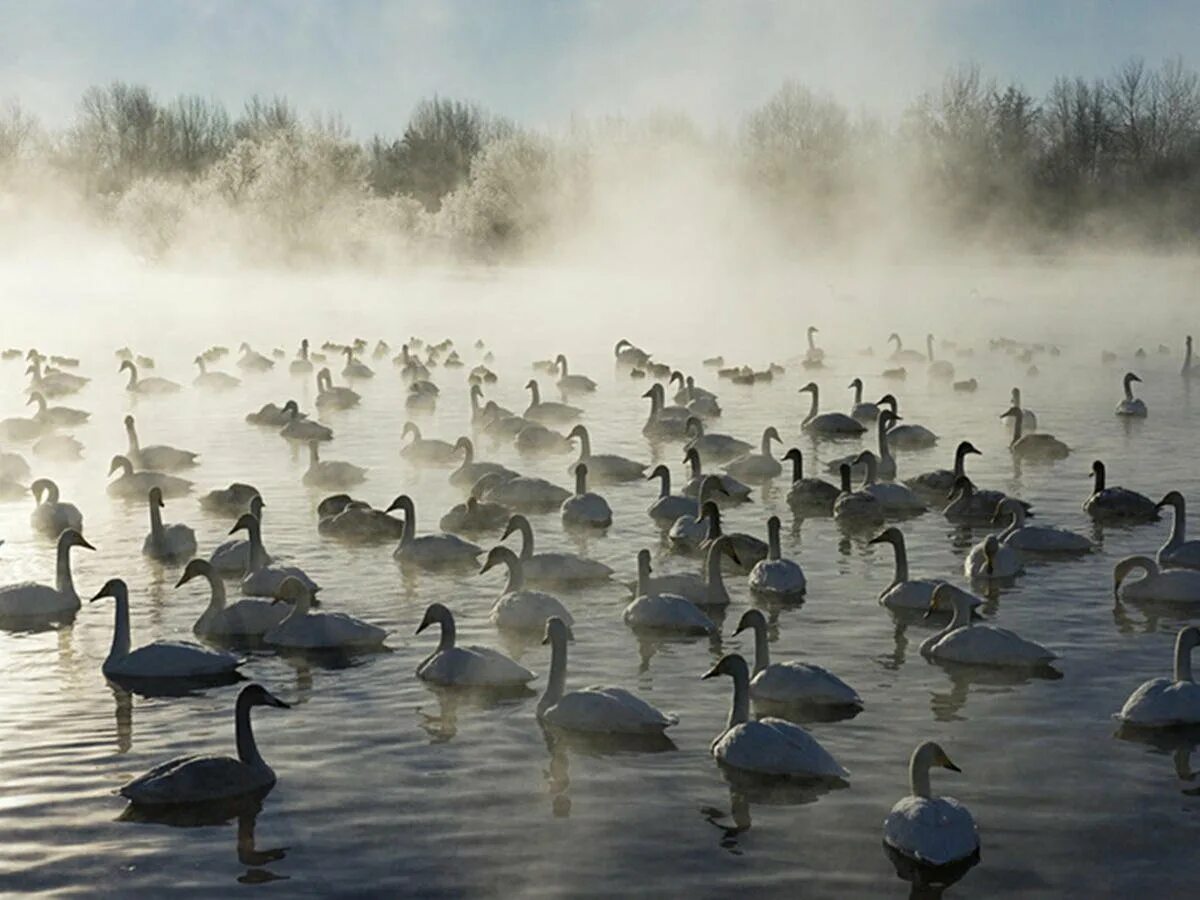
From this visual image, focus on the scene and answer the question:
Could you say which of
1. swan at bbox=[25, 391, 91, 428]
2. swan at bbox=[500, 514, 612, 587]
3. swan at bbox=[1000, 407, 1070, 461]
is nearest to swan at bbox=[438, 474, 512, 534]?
swan at bbox=[500, 514, 612, 587]

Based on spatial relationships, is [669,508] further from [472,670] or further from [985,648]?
[472,670]

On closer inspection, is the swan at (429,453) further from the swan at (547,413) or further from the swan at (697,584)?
the swan at (697,584)

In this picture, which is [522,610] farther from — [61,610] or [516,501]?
[516,501]

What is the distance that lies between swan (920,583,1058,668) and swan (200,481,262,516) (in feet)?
39.3

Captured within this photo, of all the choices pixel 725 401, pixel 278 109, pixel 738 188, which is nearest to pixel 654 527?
pixel 725 401

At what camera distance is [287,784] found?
1331 centimetres

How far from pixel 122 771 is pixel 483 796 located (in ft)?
9.51

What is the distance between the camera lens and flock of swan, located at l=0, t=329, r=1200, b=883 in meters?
13.2

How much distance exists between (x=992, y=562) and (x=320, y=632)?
776 cm

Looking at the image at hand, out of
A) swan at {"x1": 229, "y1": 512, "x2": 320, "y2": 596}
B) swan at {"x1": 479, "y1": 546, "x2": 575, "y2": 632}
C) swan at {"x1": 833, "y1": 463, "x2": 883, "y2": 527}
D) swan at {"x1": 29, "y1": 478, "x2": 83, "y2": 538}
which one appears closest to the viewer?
swan at {"x1": 479, "y1": 546, "x2": 575, "y2": 632}

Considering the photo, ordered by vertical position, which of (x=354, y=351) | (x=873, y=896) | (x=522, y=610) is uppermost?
(x=354, y=351)

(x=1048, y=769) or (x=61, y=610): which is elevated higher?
(x=61, y=610)

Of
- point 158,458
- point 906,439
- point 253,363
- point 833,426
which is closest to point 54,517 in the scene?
point 158,458

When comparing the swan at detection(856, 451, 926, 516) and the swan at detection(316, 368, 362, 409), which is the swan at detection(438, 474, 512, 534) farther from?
the swan at detection(316, 368, 362, 409)
